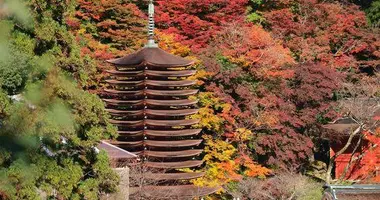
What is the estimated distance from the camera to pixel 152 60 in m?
20.4

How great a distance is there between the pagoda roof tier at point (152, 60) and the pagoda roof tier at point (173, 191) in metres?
3.56

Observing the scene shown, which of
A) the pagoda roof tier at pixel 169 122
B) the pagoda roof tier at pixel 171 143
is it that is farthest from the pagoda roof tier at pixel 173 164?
the pagoda roof tier at pixel 169 122

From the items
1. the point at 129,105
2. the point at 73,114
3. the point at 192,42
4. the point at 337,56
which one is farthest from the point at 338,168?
the point at 73,114

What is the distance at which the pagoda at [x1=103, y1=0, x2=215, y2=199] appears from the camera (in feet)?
66.1

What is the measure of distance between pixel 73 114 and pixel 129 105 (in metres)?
11.0

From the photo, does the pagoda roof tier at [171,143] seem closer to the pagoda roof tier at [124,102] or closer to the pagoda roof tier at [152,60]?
the pagoda roof tier at [124,102]

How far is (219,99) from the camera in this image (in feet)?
78.7

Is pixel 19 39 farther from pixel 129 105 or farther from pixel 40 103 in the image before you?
pixel 129 105

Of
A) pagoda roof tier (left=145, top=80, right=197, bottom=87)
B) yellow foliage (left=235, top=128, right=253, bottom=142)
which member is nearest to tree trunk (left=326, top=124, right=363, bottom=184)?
yellow foliage (left=235, top=128, right=253, bottom=142)

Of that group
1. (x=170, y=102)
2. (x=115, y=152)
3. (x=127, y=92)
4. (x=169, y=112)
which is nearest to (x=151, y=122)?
(x=169, y=112)

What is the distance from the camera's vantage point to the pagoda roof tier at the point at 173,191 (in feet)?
60.4

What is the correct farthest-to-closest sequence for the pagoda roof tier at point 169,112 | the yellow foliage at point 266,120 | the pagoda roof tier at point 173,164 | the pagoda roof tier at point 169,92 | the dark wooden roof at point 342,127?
the dark wooden roof at point 342,127 < the yellow foliage at point 266,120 < the pagoda roof tier at point 169,92 < the pagoda roof tier at point 169,112 < the pagoda roof tier at point 173,164

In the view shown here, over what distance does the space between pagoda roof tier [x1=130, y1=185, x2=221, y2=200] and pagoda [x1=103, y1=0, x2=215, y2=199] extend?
3cm

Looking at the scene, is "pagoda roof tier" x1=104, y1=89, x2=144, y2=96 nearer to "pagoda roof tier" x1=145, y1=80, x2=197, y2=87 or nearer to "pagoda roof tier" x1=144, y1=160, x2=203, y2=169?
"pagoda roof tier" x1=145, y1=80, x2=197, y2=87
